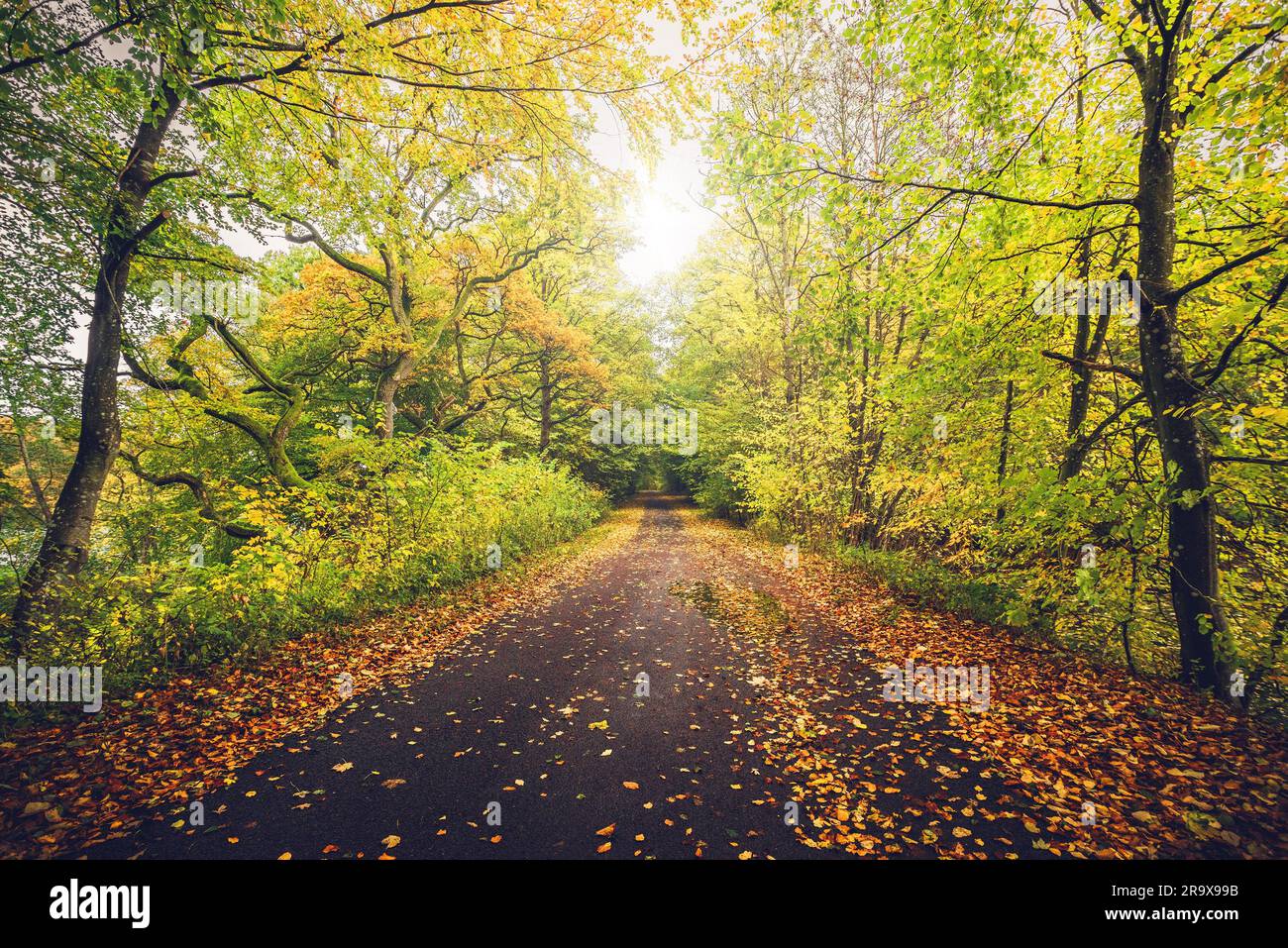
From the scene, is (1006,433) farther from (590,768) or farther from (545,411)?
(545,411)

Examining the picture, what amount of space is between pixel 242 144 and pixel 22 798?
758 centimetres

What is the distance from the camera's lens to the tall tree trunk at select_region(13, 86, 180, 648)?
5.55 metres

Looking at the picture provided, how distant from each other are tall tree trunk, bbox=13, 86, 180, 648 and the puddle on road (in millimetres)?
9147

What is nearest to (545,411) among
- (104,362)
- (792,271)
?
(104,362)

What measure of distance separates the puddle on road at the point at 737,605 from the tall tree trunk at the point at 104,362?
30.0 feet

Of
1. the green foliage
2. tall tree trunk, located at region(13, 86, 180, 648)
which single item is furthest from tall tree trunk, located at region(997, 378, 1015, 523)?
tall tree trunk, located at region(13, 86, 180, 648)

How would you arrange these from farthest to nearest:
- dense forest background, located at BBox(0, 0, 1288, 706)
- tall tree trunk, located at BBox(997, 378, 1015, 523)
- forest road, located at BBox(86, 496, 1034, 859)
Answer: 1. tall tree trunk, located at BBox(997, 378, 1015, 523)
2. dense forest background, located at BBox(0, 0, 1288, 706)
3. forest road, located at BBox(86, 496, 1034, 859)

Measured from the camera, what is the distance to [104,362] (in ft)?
19.4

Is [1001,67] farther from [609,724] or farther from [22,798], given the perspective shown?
[22,798]

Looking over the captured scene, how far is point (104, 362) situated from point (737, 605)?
1059 cm

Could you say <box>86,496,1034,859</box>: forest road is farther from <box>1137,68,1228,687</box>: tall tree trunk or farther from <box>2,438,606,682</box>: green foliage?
<box>1137,68,1228,687</box>: tall tree trunk

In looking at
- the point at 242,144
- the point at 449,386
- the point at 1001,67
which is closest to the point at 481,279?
the point at 449,386

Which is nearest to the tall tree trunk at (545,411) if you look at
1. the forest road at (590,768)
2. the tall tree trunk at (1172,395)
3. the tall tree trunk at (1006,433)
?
the forest road at (590,768)

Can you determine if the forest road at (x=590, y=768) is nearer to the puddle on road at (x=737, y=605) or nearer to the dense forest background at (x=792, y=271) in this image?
the puddle on road at (x=737, y=605)
